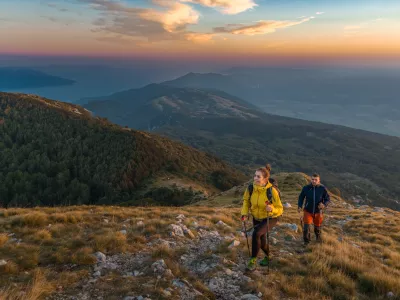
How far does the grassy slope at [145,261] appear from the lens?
6.67 meters

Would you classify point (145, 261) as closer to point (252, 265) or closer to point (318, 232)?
point (252, 265)

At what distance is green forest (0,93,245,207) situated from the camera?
186 feet

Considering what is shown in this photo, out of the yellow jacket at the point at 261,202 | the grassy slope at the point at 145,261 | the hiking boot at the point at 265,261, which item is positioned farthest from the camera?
the hiking boot at the point at 265,261

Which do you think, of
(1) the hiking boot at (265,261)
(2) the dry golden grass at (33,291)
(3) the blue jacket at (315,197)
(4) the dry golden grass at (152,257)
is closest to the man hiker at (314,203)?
(3) the blue jacket at (315,197)

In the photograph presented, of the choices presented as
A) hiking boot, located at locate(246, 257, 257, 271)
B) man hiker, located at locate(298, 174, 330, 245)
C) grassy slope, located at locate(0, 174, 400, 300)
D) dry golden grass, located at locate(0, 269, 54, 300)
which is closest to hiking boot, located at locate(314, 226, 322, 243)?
man hiker, located at locate(298, 174, 330, 245)

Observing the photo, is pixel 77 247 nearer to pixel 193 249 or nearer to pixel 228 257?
pixel 193 249

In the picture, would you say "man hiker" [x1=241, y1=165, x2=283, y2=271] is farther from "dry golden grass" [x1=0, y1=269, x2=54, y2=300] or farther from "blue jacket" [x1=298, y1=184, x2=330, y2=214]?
"dry golden grass" [x1=0, y1=269, x2=54, y2=300]

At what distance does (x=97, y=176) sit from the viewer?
203 feet

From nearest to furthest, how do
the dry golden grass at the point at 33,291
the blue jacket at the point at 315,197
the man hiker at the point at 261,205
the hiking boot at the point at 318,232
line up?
the dry golden grass at the point at 33,291 < the man hiker at the point at 261,205 < the blue jacket at the point at 315,197 < the hiking boot at the point at 318,232

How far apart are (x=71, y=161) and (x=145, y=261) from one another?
63896 millimetres

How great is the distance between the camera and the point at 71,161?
64250 mm

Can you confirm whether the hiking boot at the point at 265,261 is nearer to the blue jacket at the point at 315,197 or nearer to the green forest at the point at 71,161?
the blue jacket at the point at 315,197

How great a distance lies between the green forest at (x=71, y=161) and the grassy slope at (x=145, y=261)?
4195cm

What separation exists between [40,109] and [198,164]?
53148 mm
